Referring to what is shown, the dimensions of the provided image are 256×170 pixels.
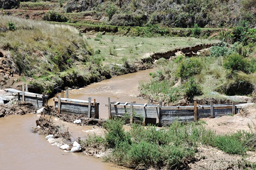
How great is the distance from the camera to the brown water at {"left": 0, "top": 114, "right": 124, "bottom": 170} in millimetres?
9345

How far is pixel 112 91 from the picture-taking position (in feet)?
66.2

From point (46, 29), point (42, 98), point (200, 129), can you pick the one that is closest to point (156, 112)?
point (200, 129)

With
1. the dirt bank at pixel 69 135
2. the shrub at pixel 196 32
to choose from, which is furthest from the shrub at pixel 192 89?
the shrub at pixel 196 32

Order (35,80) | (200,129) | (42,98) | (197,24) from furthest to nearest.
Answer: (197,24)
(35,80)
(42,98)
(200,129)

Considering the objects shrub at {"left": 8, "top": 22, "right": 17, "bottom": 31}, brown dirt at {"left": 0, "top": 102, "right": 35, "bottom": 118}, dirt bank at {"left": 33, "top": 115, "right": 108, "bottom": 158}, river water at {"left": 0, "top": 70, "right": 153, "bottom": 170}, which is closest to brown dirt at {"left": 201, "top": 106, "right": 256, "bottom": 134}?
dirt bank at {"left": 33, "top": 115, "right": 108, "bottom": 158}

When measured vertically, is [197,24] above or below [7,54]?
above

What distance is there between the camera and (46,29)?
24.5 m

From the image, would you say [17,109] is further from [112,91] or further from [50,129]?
[112,91]

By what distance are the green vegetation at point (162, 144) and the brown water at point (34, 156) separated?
69 centimetres

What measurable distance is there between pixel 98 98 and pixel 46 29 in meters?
9.87

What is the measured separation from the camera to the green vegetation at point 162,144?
880 cm

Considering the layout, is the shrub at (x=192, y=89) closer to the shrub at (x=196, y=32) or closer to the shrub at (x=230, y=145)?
the shrub at (x=230, y=145)

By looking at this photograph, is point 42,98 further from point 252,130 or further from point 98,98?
point 252,130

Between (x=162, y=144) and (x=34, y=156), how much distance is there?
14.9 feet
